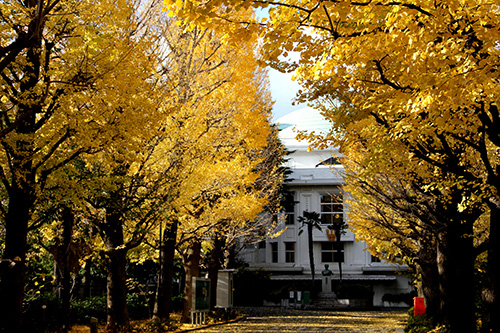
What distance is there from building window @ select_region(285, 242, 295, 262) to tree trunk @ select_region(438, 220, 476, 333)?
44124 millimetres

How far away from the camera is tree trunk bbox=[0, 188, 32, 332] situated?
845 cm

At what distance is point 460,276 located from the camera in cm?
1195

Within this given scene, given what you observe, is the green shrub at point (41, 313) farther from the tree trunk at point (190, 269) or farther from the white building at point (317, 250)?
the white building at point (317, 250)

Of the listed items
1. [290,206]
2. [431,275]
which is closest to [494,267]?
[431,275]

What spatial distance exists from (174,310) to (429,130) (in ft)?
77.6

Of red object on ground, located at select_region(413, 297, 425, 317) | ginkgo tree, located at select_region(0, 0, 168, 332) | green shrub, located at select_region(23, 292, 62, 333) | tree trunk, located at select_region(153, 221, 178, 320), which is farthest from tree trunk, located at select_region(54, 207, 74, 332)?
red object on ground, located at select_region(413, 297, 425, 317)

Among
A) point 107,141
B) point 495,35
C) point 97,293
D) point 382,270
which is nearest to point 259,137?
point 107,141

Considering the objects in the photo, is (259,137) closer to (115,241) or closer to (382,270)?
(115,241)

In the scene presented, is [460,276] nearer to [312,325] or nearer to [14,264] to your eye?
[14,264]

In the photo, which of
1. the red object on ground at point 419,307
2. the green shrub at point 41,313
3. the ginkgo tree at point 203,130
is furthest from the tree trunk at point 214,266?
the green shrub at point 41,313

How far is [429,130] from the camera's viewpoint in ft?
24.3

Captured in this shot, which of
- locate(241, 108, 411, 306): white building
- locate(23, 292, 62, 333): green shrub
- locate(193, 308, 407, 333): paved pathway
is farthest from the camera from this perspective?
locate(241, 108, 411, 306): white building

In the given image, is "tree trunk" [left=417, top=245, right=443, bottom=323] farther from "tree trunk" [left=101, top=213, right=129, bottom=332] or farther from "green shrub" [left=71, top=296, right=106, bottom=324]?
"green shrub" [left=71, top=296, right=106, bottom=324]

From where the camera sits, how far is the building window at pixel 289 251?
184 feet
